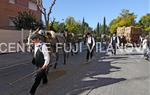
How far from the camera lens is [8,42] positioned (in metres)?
31.7

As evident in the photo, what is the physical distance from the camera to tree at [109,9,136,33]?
4400 inches

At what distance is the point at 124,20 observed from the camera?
113m

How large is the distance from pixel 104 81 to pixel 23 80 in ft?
9.15

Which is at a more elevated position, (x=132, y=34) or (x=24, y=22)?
(x=24, y=22)

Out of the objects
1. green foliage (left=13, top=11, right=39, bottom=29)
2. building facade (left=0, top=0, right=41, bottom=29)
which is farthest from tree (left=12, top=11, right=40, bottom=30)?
building facade (left=0, top=0, right=41, bottom=29)

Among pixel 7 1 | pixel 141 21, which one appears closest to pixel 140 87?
pixel 7 1

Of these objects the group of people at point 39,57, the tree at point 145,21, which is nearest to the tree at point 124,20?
the tree at point 145,21

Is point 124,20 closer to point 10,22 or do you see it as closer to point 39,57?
point 10,22

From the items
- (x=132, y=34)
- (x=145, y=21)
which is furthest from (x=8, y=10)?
(x=145, y=21)

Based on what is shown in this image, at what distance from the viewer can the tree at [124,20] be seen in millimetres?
111750

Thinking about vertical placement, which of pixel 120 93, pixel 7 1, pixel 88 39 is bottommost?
pixel 120 93

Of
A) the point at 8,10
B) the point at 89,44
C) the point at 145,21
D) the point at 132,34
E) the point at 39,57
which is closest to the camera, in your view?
the point at 39,57

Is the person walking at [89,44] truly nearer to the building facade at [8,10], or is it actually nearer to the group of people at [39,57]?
the group of people at [39,57]

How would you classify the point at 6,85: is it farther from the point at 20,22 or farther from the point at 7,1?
the point at 7,1
